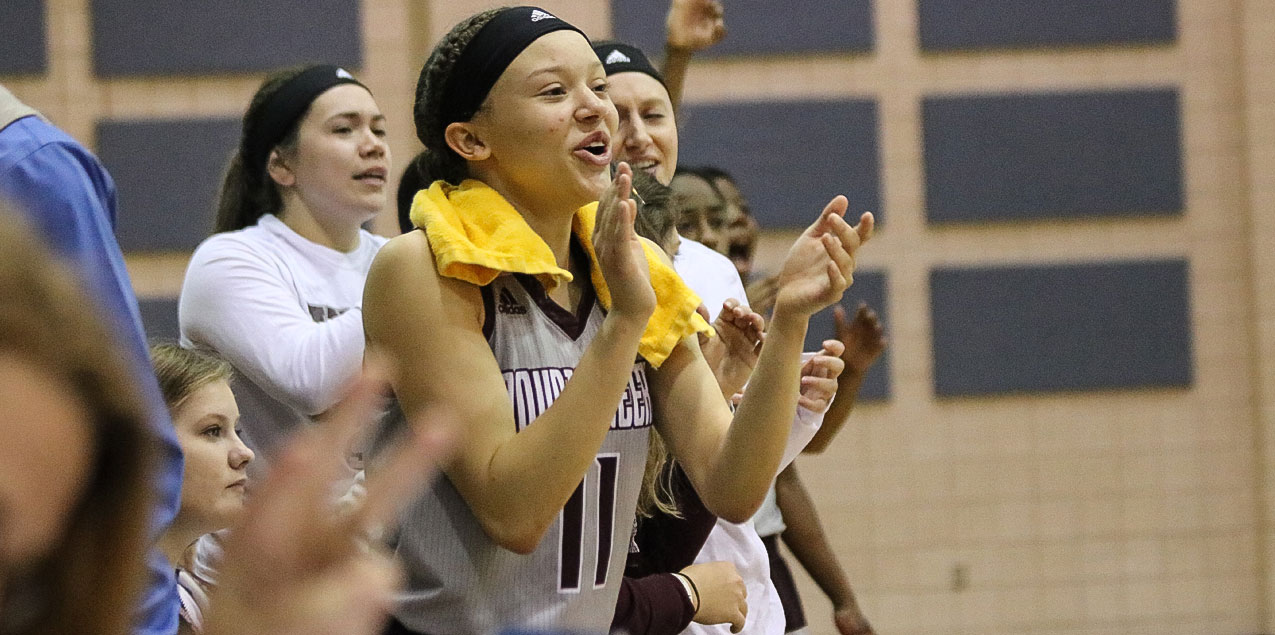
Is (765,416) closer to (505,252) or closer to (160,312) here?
(505,252)

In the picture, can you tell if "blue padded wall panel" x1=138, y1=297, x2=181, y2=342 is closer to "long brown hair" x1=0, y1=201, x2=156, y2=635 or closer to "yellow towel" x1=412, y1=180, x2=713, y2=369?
"yellow towel" x1=412, y1=180, x2=713, y2=369

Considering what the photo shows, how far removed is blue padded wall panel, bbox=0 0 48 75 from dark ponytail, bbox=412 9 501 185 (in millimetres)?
3816

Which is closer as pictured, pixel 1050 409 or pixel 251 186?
pixel 251 186

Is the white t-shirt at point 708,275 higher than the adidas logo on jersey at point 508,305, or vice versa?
the white t-shirt at point 708,275

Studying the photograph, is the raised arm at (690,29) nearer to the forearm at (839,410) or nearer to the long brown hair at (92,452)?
the forearm at (839,410)

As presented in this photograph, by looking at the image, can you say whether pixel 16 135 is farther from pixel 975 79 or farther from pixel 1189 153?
pixel 1189 153

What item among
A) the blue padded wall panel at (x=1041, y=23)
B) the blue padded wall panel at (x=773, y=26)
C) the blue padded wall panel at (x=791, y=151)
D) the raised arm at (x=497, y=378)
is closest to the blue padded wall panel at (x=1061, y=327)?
the blue padded wall panel at (x=791, y=151)

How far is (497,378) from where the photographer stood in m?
1.86

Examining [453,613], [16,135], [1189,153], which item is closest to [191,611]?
[453,613]

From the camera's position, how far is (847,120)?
18.3 ft

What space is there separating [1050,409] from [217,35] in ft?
11.3

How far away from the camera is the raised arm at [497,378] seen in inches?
69.7

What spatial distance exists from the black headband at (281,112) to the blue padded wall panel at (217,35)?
2439 mm

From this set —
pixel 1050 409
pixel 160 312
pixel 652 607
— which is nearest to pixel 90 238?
pixel 652 607
